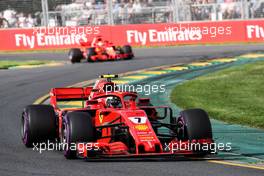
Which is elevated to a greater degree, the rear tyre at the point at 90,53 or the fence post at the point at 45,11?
the fence post at the point at 45,11

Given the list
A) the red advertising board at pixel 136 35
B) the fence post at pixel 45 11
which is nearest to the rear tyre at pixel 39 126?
the red advertising board at pixel 136 35

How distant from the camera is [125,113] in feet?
34.2

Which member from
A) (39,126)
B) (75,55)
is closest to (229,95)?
(39,126)

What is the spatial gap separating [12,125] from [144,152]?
15.3 feet

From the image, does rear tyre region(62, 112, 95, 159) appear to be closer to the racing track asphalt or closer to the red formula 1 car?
the red formula 1 car

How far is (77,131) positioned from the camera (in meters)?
10.1

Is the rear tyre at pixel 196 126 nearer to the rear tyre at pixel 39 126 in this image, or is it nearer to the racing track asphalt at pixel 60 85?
the racing track asphalt at pixel 60 85

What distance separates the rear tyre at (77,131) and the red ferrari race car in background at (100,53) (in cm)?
1907

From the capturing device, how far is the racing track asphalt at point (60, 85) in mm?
9234

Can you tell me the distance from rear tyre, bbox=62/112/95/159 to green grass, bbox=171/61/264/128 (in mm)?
3991

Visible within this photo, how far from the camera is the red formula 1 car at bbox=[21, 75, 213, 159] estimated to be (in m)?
9.98

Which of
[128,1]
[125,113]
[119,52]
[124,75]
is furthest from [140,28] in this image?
[125,113]

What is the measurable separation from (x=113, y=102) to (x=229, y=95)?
23.1 ft

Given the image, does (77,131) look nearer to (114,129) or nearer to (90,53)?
(114,129)
